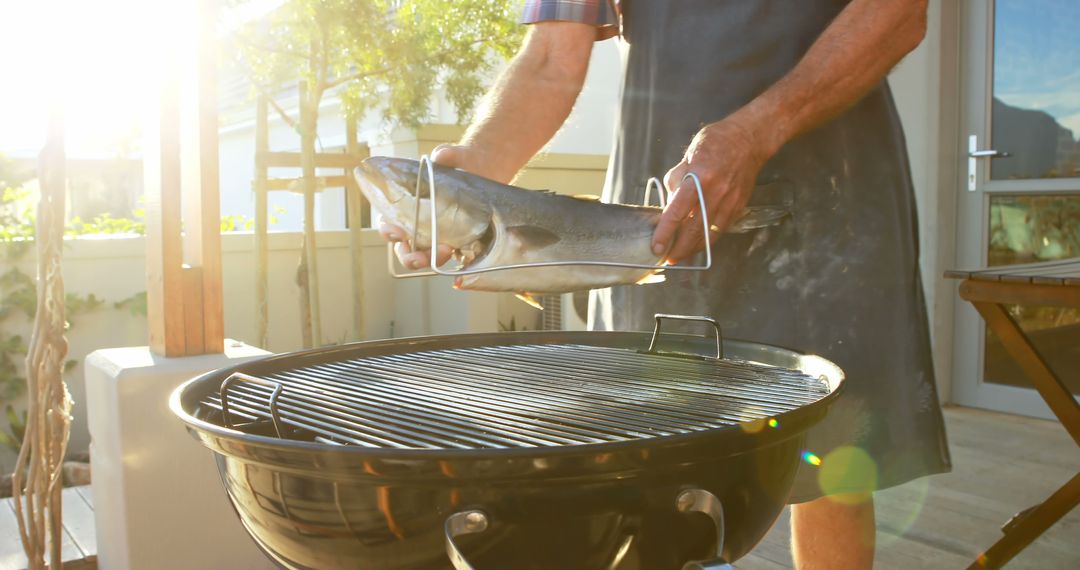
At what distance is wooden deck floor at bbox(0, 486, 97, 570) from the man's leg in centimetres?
217

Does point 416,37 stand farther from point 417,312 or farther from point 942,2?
point 942,2

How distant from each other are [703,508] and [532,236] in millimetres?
449

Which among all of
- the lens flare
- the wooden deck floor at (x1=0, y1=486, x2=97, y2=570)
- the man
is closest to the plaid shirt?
the man

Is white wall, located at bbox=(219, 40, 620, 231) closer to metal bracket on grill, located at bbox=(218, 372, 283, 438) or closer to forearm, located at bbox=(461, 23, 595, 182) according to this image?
forearm, located at bbox=(461, 23, 595, 182)

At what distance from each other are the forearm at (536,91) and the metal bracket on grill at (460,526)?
98 centimetres

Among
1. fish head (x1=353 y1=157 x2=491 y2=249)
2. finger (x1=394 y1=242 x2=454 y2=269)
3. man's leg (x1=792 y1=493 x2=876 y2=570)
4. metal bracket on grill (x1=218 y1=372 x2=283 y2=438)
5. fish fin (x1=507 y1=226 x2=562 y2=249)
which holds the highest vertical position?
fish head (x1=353 y1=157 x2=491 y2=249)

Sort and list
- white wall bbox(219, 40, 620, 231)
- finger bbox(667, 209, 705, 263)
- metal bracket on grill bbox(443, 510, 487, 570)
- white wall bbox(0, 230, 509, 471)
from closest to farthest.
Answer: metal bracket on grill bbox(443, 510, 487, 570), finger bbox(667, 209, 705, 263), white wall bbox(0, 230, 509, 471), white wall bbox(219, 40, 620, 231)

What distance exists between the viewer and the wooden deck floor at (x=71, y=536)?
2787mm

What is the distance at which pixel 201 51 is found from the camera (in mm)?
2631

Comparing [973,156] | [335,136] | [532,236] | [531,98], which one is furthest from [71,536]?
[335,136]

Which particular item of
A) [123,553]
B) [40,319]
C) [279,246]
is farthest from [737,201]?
[279,246]

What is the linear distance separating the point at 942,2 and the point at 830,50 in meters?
4.01

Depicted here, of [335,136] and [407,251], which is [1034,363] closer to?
[407,251]

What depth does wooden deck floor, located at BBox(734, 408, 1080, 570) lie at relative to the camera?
10.0 ft
